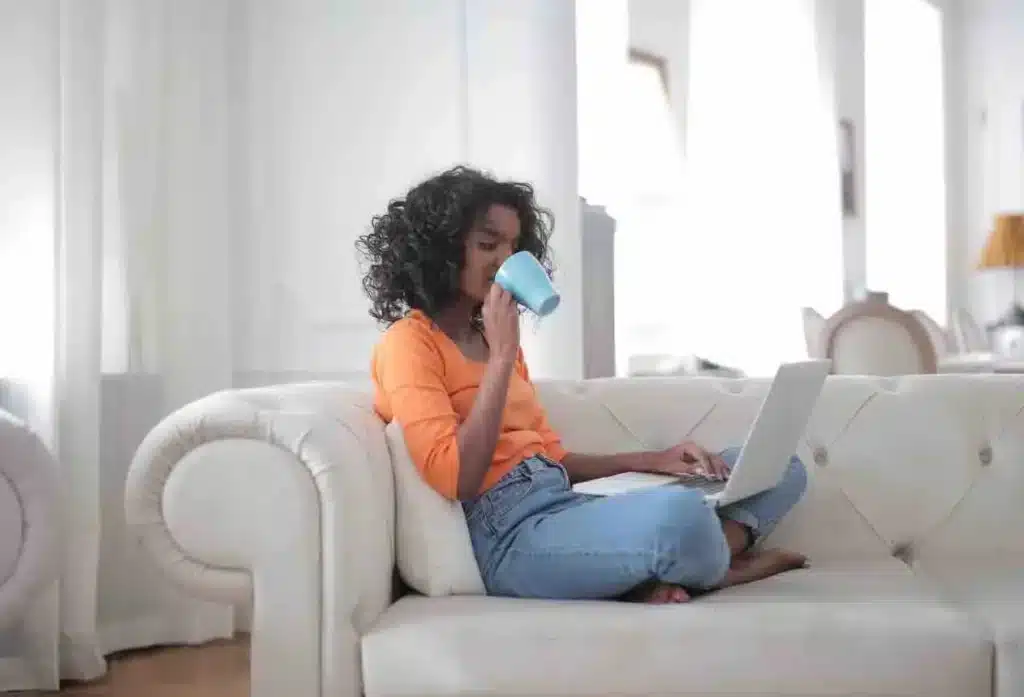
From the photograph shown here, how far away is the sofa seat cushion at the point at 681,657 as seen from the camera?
1.16 metres

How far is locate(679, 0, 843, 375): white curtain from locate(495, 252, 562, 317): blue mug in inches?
101

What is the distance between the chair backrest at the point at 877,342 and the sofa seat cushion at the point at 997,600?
137 cm

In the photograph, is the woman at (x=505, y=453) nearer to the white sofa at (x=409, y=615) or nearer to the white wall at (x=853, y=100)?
the white sofa at (x=409, y=615)

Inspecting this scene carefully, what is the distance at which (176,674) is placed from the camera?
6.74 ft

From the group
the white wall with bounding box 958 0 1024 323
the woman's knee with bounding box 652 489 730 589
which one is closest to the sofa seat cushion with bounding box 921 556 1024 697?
the woman's knee with bounding box 652 489 730 589

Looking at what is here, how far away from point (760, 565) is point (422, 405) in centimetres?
51

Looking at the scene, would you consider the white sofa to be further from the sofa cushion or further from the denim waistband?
the denim waistband

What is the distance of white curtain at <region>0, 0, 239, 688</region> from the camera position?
6.53ft

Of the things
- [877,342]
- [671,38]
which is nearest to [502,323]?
[877,342]

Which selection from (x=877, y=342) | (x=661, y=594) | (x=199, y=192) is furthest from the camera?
(x=877, y=342)

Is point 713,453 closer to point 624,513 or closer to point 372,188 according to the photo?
point 624,513

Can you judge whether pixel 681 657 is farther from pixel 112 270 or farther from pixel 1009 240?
pixel 1009 240

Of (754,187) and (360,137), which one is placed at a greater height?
(754,187)

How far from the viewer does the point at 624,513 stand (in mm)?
1297
